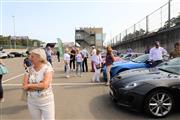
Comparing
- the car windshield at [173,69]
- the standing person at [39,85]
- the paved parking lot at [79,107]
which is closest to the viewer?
the standing person at [39,85]

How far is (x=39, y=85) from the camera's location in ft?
13.2

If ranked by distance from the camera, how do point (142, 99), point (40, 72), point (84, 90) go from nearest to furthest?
point (40, 72)
point (142, 99)
point (84, 90)

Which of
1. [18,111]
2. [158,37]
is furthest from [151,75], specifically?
[158,37]

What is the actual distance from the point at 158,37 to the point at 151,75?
13783 mm

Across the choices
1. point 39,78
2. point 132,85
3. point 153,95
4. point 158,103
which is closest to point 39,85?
point 39,78

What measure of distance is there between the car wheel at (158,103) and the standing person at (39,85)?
269cm

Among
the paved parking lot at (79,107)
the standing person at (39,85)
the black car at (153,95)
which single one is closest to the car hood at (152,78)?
the black car at (153,95)

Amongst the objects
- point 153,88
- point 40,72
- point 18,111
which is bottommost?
point 18,111

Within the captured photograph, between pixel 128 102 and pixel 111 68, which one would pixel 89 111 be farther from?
pixel 111 68

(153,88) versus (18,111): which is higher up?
(153,88)

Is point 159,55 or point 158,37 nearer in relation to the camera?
point 159,55

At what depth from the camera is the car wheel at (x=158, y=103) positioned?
6137mm

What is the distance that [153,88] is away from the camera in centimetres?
614

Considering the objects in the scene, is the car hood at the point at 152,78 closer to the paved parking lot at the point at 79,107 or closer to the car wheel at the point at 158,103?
the car wheel at the point at 158,103
